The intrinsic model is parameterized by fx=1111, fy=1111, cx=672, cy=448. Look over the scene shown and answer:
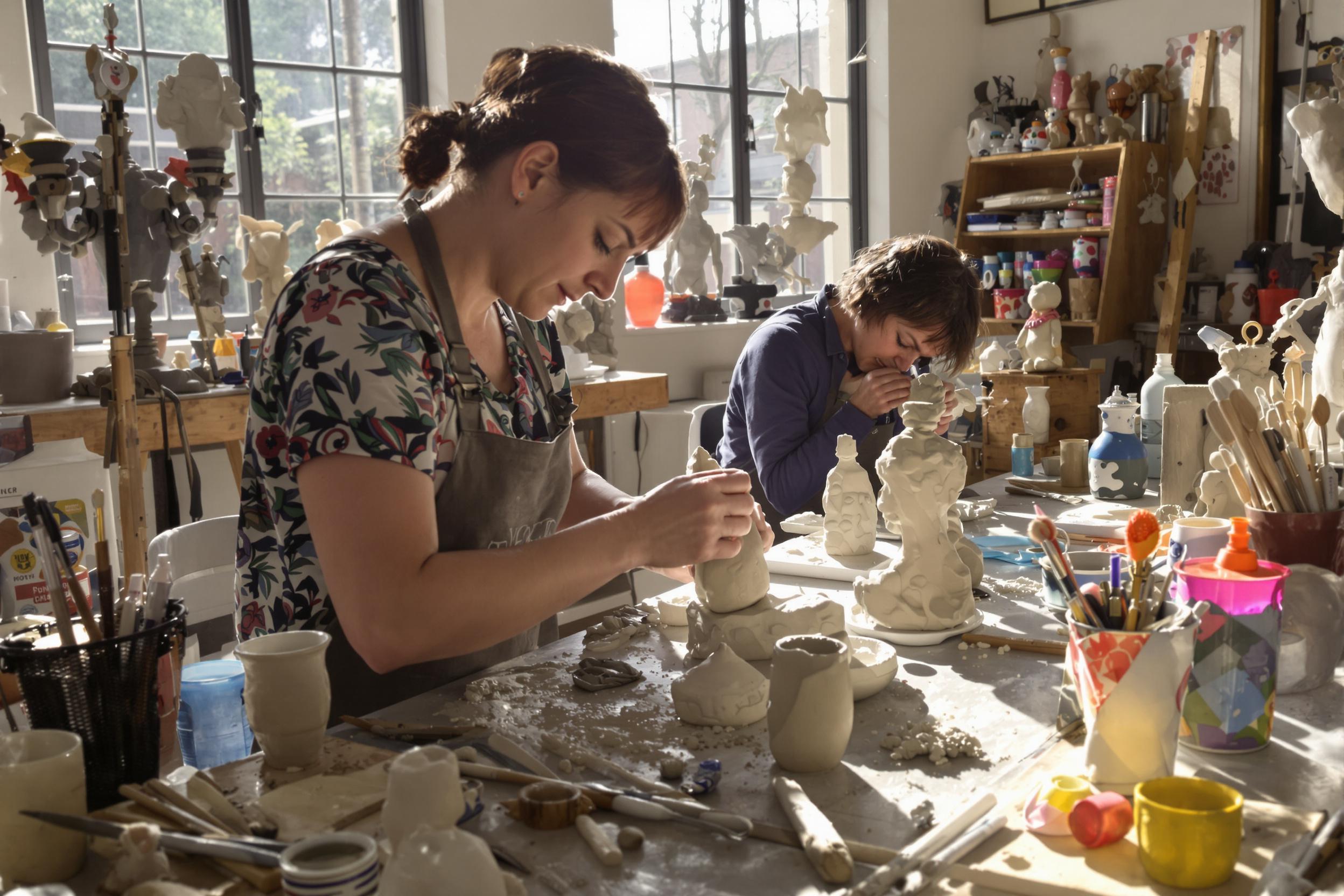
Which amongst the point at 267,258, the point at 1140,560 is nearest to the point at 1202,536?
the point at 1140,560

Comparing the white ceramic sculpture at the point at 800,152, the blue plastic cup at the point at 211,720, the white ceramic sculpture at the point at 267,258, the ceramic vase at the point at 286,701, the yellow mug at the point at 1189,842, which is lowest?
the blue plastic cup at the point at 211,720

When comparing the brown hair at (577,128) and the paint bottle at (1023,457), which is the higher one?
the brown hair at (577,128)

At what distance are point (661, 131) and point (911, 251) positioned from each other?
117 cm

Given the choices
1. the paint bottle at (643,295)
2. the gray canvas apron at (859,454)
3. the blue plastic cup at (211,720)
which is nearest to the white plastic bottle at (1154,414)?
the gray canvas apron at (859,454)

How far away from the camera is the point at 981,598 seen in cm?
152

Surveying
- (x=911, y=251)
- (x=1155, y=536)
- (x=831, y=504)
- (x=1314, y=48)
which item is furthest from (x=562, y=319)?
(x=1314, y=48)

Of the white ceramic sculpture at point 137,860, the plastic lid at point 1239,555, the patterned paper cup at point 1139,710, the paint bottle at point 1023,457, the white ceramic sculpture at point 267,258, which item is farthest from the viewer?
the white ceramic sculpture at point 267,258

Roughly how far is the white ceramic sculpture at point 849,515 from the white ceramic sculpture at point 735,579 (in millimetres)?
448

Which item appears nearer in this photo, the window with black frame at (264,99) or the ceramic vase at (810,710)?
the ceramic vase at (810,710)

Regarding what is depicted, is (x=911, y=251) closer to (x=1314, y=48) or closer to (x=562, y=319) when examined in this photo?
(x=562, y=319)

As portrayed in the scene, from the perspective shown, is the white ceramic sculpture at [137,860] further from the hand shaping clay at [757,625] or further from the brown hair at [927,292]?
the brown hair at [927,292]

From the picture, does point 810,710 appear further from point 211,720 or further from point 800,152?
point 800,152

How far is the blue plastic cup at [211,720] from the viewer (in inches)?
66.1

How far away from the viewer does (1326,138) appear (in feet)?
7.87
